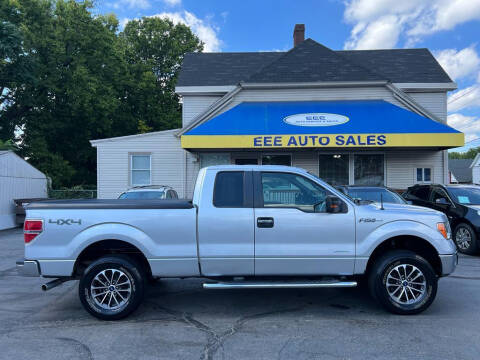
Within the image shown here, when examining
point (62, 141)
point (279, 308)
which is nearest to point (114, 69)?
point (62, 141)

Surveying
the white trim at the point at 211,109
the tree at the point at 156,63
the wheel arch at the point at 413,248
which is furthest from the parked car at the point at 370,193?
the tree at the point at 156,63

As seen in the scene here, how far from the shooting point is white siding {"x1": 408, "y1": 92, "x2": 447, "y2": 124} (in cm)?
1588

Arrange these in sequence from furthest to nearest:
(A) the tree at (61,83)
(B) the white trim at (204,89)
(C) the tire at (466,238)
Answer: (A) the tree at (61,83)
(B) the white trim at (204,89)
(C) the tire at (466,238)

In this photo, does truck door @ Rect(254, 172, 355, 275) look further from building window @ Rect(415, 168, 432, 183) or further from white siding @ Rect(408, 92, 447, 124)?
white siding @ Rect(408, 92, 447, 124)

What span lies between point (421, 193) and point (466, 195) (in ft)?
5.02

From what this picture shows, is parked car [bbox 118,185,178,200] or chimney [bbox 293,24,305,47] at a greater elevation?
chimney [bbox 293,24,305,47]

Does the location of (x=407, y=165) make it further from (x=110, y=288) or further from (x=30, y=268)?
(x=30, y=268)

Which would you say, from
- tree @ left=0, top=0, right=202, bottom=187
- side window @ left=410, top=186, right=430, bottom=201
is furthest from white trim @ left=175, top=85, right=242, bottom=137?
tree @ left=0, top=0, right=202, bottom=187

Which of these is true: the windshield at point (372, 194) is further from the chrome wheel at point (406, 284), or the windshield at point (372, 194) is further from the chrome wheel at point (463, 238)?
the chrome wheel at point (406, 284)

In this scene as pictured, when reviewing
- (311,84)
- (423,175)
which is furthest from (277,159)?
(423,175)

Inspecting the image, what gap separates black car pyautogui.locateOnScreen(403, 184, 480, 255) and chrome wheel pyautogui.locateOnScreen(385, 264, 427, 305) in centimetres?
506

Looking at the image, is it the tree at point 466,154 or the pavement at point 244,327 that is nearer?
the pavement at point 244,327

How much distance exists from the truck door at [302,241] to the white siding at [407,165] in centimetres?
1182

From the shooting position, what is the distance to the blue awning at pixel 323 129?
12508 mm
